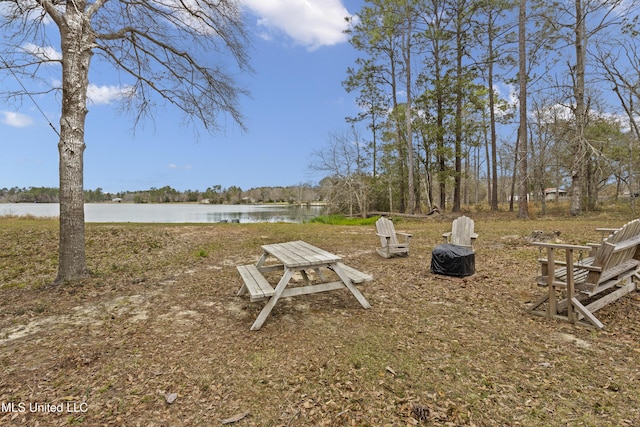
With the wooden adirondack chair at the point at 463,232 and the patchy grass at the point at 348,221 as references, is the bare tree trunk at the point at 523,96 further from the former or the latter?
the wooden adirondack chair at the point at 463,232

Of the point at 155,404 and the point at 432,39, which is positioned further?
the point at 432,39

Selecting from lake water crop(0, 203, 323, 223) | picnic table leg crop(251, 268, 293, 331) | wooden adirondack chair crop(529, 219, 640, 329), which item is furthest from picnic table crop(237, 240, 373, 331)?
lake water crop(0, 203, 323, 223)

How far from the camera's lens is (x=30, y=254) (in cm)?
619

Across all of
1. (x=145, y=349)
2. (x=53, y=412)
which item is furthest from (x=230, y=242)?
(x=53, y=412)

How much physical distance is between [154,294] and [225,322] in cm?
161

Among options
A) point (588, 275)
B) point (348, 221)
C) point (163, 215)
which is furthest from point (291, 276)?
point (163, 215)

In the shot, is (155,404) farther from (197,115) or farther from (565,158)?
(565,158)

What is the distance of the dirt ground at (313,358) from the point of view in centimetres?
188

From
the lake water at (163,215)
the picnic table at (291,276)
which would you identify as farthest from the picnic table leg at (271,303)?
the lake water at (163,215)

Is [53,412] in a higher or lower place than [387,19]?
lower

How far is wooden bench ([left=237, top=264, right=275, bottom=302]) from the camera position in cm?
283

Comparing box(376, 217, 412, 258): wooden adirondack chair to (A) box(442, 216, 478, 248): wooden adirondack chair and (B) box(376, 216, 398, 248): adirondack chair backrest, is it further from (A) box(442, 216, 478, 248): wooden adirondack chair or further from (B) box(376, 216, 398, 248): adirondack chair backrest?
(A) box(442, 216, 478, 248): wooden adirondack chair

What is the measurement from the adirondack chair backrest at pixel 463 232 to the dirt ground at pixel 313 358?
45.4 inches

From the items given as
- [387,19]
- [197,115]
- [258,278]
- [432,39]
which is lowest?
[258,278]
